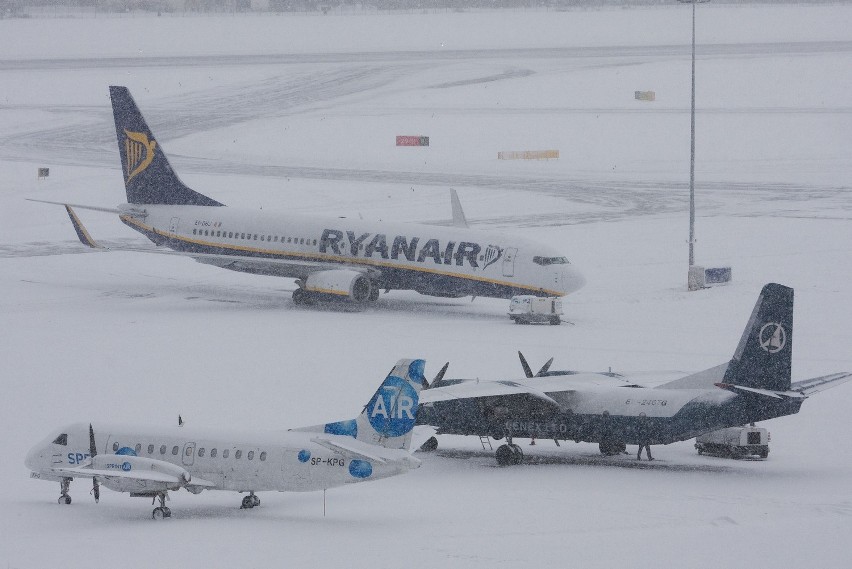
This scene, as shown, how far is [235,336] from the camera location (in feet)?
190

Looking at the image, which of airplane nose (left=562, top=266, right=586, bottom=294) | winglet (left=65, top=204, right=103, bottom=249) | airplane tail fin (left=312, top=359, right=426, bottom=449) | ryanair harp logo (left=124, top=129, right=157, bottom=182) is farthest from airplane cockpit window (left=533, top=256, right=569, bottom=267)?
airplane tail fin (left=312, top=359, right=426, bottom=449)

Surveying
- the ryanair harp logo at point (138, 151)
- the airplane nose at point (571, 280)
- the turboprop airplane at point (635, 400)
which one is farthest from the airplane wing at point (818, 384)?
the ryanair harp logo at point (138, 151)

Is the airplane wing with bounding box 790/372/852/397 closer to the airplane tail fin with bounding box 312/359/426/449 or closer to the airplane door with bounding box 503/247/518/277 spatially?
the airplane tail fin with bounding box 312/359/426/449

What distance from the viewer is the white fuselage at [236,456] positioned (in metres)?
34.7

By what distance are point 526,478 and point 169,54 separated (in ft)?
500

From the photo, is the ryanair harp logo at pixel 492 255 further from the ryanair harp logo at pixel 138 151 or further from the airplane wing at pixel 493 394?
the ryanair harp logo at pixel 138 151

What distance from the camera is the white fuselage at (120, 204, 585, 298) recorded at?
202ft

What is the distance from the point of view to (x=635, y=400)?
4078 centimetres

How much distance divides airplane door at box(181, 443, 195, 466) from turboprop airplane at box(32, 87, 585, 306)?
90.9ft

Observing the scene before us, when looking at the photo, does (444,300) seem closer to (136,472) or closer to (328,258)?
(328,258)

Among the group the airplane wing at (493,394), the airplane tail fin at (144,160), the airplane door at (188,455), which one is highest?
the airplane tail fin at (144,160)

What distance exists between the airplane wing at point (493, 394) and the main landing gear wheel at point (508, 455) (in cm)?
139

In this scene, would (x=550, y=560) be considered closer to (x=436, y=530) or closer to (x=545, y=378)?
(x=436, y=530)

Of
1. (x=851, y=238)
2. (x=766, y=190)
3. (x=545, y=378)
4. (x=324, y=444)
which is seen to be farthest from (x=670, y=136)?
(x=324, y=444)
